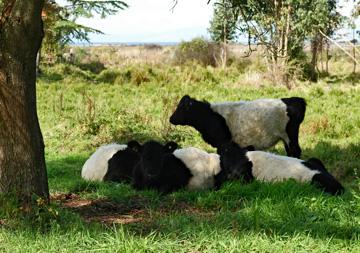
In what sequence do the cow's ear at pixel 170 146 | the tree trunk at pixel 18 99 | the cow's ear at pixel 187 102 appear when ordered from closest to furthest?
1. the tree trunk at pixel 18 99
2. the cow's ear at pixel 170 146
3. the cow's ear at pixel 187 102

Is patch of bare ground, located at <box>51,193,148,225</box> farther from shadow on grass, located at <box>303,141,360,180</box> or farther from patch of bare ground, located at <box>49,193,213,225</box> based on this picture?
shadow on grass, located at <box>303,141,360,180</box>

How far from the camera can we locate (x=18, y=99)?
6184mm

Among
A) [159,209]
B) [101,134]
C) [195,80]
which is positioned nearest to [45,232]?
[159,209]

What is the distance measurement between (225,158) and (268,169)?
792mm

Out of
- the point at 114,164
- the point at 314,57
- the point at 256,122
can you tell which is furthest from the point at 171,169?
the point at 314,57

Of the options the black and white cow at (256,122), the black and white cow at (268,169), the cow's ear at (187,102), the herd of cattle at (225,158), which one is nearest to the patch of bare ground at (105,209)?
the herd of cattle at (225,158)

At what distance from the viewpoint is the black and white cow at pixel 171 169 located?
822cm

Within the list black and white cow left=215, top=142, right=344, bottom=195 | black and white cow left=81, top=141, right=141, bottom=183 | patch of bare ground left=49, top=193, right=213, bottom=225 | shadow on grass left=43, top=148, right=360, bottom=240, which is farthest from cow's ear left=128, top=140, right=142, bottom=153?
patch of bare ground left=49, top=193, right=213, bottom=225

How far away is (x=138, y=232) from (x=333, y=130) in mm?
9934

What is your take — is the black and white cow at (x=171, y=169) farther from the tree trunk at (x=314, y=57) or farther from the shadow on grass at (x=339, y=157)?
the tree trunk at (x=314, y=57)

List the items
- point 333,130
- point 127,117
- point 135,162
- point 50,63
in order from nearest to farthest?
1. point 135,162
2. point 333,130
3. point 127,117
4. point 50,63

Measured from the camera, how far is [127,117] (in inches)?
630

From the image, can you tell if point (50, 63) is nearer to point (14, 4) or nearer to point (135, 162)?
point (135, 162)

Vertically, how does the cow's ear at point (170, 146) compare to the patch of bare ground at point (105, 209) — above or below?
above
